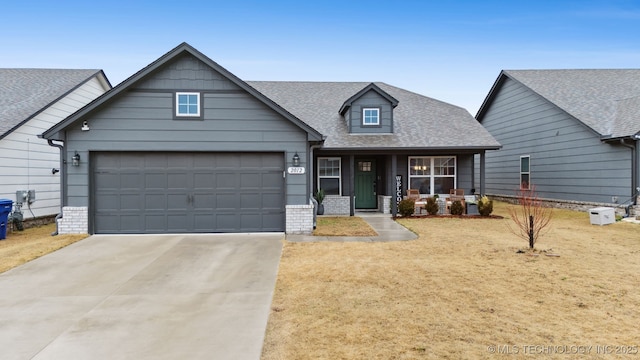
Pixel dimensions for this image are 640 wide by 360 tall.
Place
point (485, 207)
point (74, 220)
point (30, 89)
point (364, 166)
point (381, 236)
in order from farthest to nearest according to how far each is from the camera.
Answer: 1. point (364, 166)
2. point (30, 89)
3. point (485, 207)
4. point (74, 220)
5. point (381, 236)

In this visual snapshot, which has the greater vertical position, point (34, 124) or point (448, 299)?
point (34, 124)

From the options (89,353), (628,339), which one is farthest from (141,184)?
(628,339)

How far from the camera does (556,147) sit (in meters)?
17.3

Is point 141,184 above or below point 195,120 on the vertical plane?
below

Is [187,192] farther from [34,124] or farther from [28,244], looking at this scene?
[34,124]

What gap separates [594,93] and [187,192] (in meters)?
19.1

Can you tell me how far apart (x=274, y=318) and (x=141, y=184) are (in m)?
7.89

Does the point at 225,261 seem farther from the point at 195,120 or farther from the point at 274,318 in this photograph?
the point at 195,120

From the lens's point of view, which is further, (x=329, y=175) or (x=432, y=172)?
(x=432, y=172)

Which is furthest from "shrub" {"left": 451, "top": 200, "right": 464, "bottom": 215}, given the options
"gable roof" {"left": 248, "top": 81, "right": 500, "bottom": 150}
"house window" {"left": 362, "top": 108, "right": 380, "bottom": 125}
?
"house window" {"left": 362, "top": 108, "right": 380, "bottom": 125}

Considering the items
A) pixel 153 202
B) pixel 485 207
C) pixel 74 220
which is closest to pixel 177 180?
pixel 153 202

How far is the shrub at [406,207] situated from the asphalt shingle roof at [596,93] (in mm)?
8198

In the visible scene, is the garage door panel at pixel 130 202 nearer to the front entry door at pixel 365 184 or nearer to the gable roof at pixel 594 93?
the front entry door at pixel 365 184

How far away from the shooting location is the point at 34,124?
12930 millimetres
